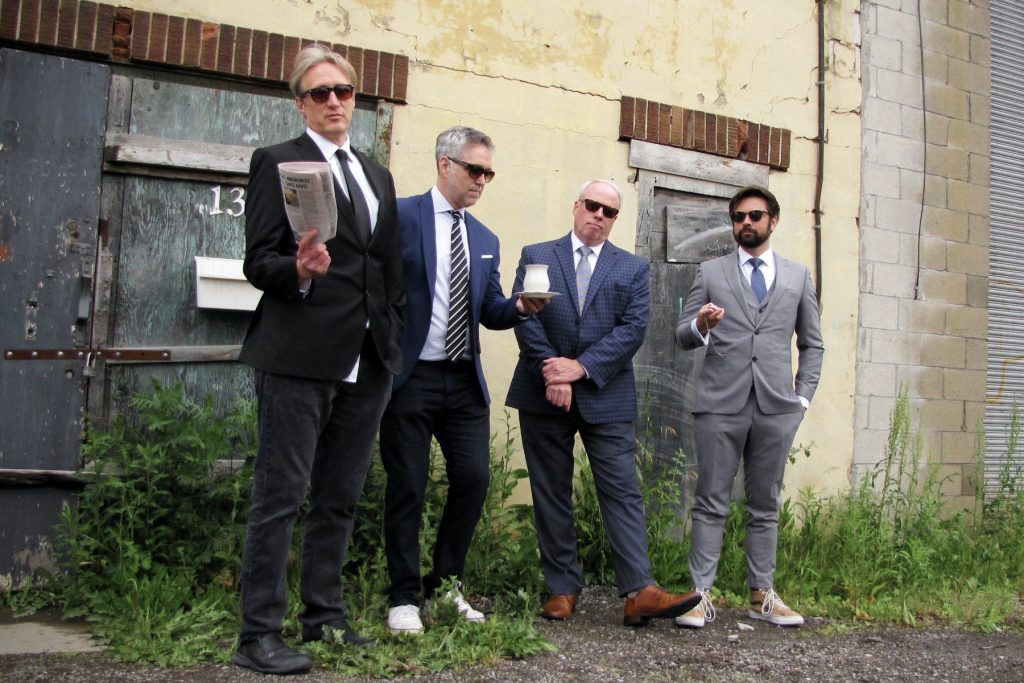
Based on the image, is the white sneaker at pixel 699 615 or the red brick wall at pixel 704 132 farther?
the red brick wall at pixel 704 132

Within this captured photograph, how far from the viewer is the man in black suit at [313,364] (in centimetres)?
325

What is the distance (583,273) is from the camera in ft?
15.0

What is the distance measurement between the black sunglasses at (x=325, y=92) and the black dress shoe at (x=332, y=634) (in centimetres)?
181

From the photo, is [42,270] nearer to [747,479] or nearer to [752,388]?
[752,388]

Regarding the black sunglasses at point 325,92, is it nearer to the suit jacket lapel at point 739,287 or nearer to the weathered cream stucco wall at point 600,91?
the weathered cream stucco wall at point 600,91

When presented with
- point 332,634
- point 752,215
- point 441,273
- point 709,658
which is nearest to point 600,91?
point 752,215

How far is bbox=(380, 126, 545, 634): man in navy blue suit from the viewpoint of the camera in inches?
154

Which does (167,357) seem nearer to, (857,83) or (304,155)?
(304,155)

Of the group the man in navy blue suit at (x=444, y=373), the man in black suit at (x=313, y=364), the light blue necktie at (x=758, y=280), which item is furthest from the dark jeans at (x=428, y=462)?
the light blue necktie at (x=758, y=280)

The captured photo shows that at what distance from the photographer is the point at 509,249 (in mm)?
5387

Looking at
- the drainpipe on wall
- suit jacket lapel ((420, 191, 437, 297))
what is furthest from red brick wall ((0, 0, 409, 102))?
the drainpipe on wall

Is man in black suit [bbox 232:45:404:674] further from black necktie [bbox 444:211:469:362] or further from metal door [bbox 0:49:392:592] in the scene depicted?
metal door [bbox 0:49:392:592]

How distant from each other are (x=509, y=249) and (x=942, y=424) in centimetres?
351

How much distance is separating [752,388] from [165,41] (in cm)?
310
